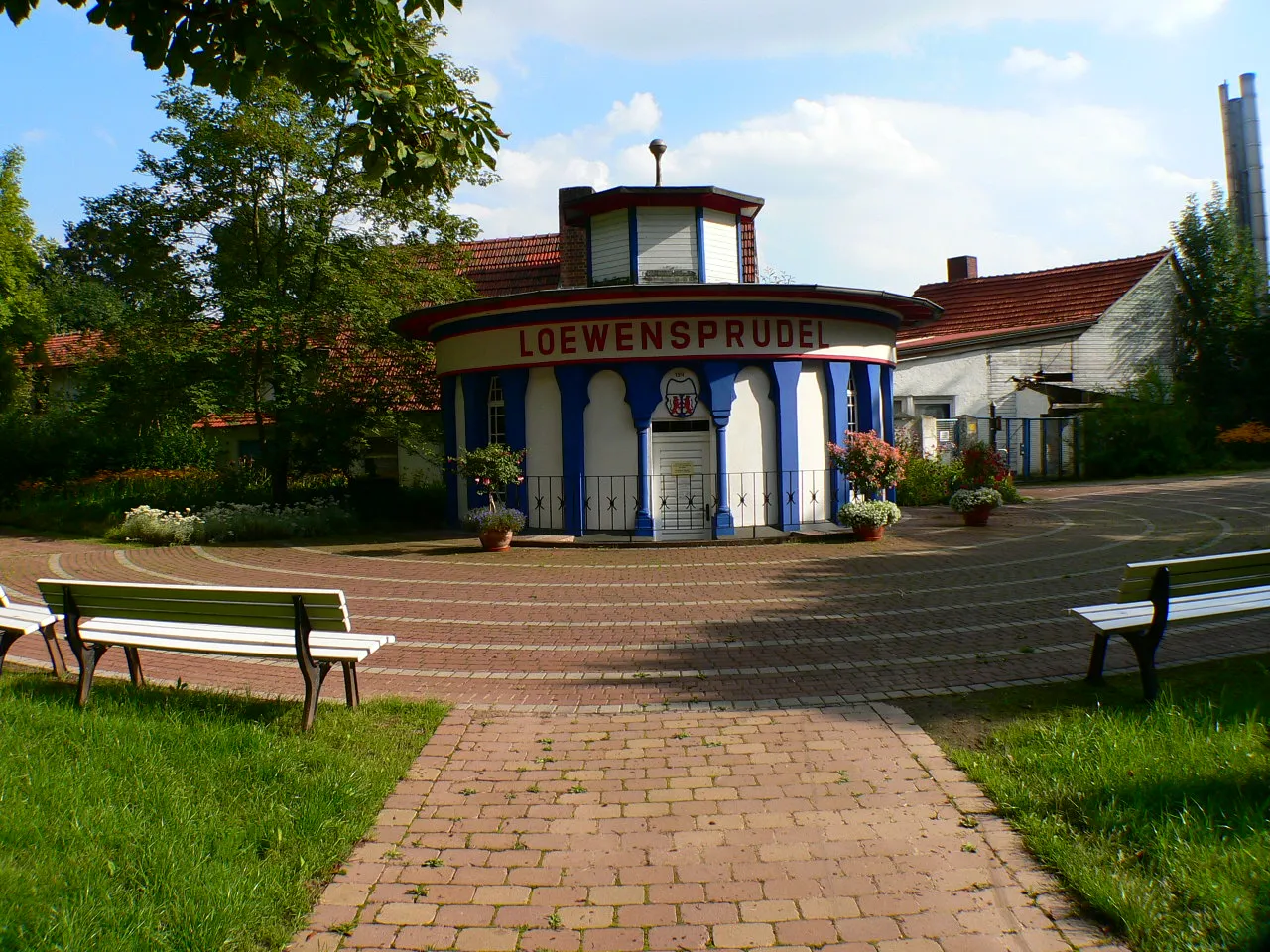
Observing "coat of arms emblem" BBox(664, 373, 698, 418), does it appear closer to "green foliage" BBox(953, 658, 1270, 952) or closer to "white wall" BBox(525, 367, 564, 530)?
"white wall" BBox(525, 367, 564, 530)

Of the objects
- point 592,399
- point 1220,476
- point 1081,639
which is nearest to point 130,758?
point 1081,639

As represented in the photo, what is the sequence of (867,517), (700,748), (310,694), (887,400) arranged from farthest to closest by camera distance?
1. (887,400)
2. (867,517)
3. (310,694)
4. (700,748)

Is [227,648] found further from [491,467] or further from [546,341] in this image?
[546,341]

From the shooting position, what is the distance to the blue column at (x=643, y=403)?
58.9ft

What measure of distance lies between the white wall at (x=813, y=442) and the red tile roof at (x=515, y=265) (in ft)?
33.6

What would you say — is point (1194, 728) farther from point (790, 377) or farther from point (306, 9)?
point (790, 377)

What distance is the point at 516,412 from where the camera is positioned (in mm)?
19031

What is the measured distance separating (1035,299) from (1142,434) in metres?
8.24

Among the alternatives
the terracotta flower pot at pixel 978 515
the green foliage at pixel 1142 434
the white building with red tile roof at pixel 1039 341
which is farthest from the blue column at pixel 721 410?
the green foliage at pixel 1142 434

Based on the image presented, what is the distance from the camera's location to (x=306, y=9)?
20.1 ft

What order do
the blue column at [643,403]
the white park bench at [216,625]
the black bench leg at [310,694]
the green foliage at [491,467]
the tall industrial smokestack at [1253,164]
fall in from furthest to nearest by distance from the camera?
the tall industrial smokestack at [1253,164], the blue column at [643,403], the green foliage at [491,467], the white park bench at [216,625], the black bench leg at [310,694]

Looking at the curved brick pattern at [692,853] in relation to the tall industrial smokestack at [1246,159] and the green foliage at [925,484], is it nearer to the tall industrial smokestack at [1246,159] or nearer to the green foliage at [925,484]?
the green foliage at [925,484]

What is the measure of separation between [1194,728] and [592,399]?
552 inches

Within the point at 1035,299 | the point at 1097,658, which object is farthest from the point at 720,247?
the point at 1035,299
